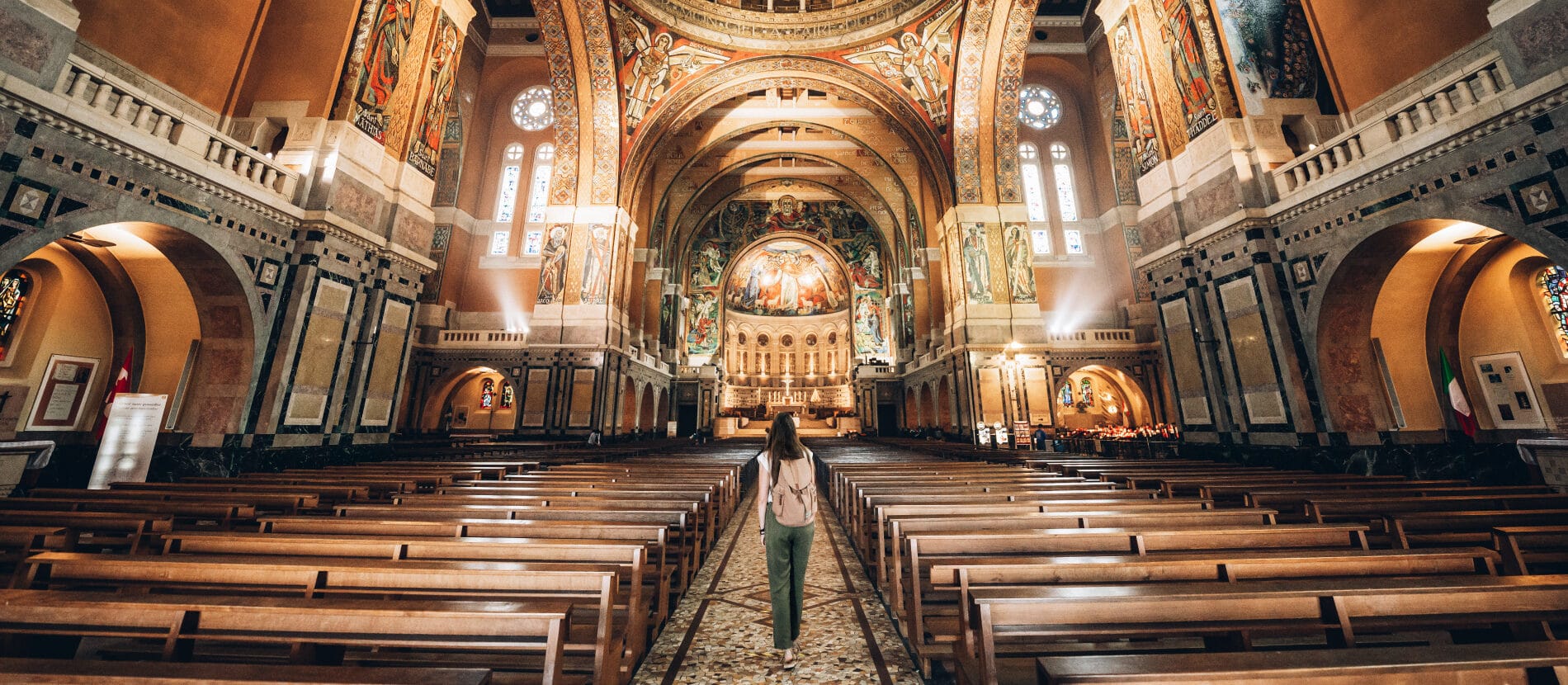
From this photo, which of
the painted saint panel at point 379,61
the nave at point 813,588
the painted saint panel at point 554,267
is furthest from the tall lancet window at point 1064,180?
the painted saint panel at point 379,61

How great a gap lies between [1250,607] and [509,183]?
18.4 meters

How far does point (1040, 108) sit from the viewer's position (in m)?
16.3

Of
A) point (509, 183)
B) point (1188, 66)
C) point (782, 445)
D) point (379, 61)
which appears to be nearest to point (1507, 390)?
point (1188, 66)

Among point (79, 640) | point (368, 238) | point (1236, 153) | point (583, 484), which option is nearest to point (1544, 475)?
point (1236, 153)

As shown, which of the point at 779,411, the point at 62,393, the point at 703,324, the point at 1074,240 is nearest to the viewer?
the point at 62,393

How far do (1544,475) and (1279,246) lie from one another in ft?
9.07

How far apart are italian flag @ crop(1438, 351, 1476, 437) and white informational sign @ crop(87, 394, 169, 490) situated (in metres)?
13.2

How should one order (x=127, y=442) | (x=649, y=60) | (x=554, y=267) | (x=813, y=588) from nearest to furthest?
1. (x=813, y=588)
2. (x=127, y=442)
3. (x=554, y=267)
4. (x=649, y=60)

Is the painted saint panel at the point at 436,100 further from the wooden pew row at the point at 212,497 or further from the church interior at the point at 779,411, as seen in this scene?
the wooden pew row at the point at 212,497

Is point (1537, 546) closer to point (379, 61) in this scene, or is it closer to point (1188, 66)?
point (1188, 66)

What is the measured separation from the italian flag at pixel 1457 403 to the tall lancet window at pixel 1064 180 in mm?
11013

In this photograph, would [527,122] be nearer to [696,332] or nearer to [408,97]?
[408,97]

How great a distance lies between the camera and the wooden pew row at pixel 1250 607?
4.82 ft

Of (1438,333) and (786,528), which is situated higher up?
(1438,333)
